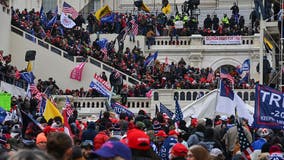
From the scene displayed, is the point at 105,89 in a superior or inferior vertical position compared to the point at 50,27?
inferior

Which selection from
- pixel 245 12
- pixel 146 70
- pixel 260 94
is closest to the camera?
pixel 260 94

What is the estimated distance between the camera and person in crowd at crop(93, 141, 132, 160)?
7418 millimetres

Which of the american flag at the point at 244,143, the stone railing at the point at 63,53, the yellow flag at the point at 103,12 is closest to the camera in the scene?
the american flag at the point at 244,143

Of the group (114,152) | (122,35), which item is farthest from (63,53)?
(114,152)

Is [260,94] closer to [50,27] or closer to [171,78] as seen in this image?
[171,78]

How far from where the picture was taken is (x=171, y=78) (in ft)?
132

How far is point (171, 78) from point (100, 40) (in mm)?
7304

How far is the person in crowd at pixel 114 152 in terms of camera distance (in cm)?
742

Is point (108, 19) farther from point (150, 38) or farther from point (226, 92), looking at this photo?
point (226, 92)

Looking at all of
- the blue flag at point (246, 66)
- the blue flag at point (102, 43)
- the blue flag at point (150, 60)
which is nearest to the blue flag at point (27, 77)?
the blue flag at point (150, 60)

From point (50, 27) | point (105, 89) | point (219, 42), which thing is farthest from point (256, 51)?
point (105, 89)

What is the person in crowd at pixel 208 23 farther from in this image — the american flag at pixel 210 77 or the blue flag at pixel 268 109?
the blue flag at pixel 268 109

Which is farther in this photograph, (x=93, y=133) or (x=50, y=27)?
(x=50, y=27)

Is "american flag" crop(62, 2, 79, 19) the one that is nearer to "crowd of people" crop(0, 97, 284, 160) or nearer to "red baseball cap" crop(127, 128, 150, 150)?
"crowd of people" crop(0, 97, 284, 160)
